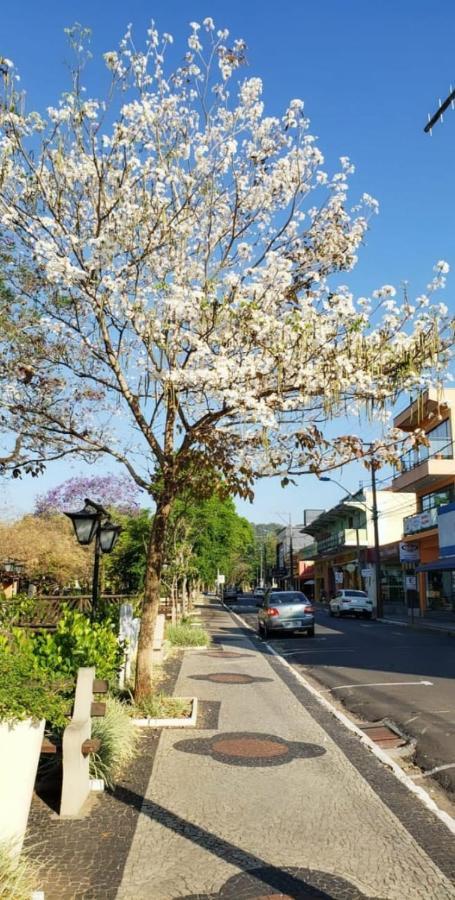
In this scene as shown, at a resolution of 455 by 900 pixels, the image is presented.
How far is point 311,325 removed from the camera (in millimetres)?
8016

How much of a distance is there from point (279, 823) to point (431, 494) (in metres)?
37.6

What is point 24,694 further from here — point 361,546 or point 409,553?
point 361,546

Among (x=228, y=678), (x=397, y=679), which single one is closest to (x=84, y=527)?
(x=228, y=678)

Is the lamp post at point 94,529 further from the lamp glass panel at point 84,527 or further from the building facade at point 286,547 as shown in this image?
the building facade at point 286,547

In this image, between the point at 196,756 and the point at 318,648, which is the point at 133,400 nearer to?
the point at 196,756

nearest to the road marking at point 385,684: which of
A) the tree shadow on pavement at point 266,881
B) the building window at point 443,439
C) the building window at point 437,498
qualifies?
the tree shadow on pavement at point 266,881

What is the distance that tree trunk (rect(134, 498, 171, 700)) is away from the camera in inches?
378

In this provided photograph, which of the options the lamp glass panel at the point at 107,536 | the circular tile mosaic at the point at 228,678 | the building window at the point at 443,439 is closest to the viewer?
the lamp glass panel at the point at 107,536

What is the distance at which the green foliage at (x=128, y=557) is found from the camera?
79.6 ft

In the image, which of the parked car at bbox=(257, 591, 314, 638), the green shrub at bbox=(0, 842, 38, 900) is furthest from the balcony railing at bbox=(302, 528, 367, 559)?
the green shrub at bbox=(0, 842, 38, 900)

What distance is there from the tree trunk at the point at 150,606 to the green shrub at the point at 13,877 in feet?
17.4

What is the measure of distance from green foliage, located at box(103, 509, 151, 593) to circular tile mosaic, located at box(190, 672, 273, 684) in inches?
394

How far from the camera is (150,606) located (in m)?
9.77

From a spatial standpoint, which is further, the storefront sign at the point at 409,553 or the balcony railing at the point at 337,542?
the balcony railing at the point at 337,542
